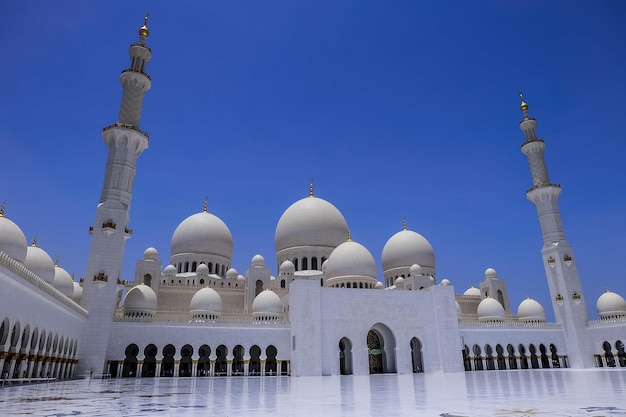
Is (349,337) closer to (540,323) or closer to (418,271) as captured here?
(418,271)

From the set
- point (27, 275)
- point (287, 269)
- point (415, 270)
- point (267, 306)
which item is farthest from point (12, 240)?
point (415, 270)

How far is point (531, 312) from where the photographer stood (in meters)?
34.4

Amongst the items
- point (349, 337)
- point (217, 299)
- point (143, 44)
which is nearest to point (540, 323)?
point (349, 337)

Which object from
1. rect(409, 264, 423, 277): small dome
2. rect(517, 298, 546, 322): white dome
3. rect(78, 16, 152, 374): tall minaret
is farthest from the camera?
rect(517, 298, 546, 322): white dome

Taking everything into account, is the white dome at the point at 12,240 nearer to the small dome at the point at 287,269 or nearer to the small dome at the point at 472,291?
the small dome at the point at 287,269

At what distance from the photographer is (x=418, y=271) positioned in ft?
108

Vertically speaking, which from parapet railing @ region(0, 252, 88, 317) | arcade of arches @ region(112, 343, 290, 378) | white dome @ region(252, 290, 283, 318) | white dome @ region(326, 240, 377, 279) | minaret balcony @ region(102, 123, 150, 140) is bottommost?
arcade of arches @ region(112, 343, 290, 378)

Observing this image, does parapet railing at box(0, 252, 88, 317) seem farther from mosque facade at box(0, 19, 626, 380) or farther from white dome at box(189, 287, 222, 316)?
white dome at box(189, 287, 222, 316)

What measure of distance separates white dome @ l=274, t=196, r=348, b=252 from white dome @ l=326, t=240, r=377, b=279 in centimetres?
521

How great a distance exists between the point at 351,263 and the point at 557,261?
53.4 ft

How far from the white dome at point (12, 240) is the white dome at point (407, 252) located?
26.2m

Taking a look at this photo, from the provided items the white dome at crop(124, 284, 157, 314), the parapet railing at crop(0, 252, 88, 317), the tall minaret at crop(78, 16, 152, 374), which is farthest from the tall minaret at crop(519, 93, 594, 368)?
the parapet railing at crop(0, 252, 88, 317)

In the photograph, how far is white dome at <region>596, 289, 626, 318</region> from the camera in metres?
31.7

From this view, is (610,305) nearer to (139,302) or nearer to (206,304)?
(206,304)
